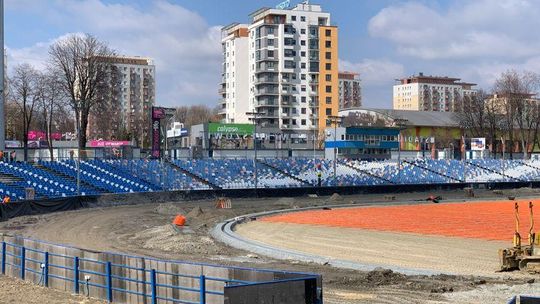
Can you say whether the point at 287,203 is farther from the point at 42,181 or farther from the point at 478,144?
the point at 478,144

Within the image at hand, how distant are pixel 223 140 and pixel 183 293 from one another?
282ft

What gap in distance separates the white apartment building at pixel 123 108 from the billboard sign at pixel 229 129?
49.0ft

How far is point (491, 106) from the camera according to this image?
111 metres

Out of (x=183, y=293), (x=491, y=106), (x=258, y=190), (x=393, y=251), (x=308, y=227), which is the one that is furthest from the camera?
(x=491, y=106)

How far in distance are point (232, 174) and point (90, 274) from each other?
177 feet

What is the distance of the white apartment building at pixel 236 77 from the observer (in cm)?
14538

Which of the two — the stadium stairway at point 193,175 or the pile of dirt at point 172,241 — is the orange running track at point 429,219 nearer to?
the pile of dirt at point 172,241

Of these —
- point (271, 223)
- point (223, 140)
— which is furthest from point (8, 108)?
point (271, 223)

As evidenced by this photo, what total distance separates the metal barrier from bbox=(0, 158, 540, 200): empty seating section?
Answer: 28.9 metres

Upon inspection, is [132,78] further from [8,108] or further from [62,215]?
[62,215]

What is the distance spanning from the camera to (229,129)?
95938 millimetres

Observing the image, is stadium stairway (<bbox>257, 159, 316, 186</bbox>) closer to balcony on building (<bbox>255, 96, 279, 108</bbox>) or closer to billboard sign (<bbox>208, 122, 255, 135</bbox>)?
billboard sign (<bbox>208, 122, 255, 135</bbox>)

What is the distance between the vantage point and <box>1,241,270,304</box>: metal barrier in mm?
13134

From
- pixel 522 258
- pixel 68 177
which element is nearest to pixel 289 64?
pixel 68 177
